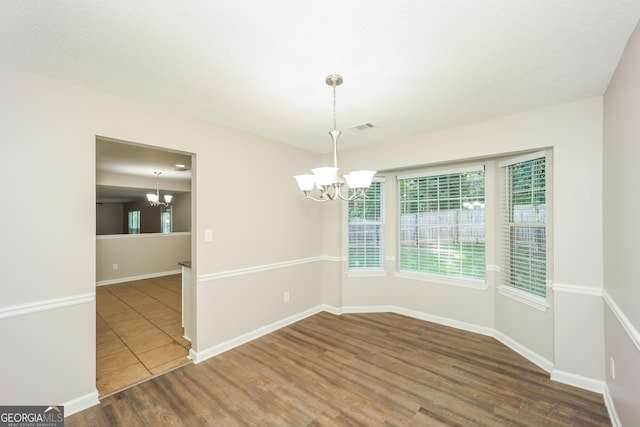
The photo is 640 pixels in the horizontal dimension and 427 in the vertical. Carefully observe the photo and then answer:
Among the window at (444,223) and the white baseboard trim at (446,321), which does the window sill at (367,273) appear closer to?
the window at (444,223)

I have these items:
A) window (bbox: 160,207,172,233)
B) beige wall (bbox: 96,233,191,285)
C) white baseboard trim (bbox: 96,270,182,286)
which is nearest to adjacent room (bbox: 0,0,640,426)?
white baseboard trim (bbox: 96,270,182,286)

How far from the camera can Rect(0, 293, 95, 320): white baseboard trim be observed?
1.90 m

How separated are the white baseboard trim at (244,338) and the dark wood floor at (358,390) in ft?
0.24

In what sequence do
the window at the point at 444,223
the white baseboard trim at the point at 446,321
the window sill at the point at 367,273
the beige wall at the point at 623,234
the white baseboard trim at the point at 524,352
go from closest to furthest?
the beige wall at the point at 623,234 < the white baseboard trim at the point at 524,352 < the white baseboard trim at the point at 446,321 < the window at the point at 444,223 < the window sill at the point at 367,273

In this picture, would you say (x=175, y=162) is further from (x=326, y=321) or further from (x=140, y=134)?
(x=326, y=321)

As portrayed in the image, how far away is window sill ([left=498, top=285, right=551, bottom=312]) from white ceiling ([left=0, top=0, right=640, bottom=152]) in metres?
1.91

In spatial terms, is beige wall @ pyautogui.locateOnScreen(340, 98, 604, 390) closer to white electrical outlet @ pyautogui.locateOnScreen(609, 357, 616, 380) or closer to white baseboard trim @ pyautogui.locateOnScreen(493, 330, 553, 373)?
white baseboard trim @ pyautogui.locateOnScreen(493, 330, 553, 373)

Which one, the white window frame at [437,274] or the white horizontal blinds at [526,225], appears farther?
the white window frame at [437,274]

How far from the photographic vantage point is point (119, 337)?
11.2ft

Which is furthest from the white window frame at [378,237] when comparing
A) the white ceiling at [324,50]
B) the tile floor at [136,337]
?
the tile floor at [136,337]

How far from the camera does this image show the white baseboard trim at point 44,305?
1899 mm

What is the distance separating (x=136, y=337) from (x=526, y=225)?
475 cm

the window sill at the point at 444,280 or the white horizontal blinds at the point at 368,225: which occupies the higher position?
the white horizontal blinds at the point at 368,225

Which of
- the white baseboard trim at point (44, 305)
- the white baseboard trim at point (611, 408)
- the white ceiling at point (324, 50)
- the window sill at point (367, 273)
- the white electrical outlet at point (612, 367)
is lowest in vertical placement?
the white baseboard trim at point (611, 408)
